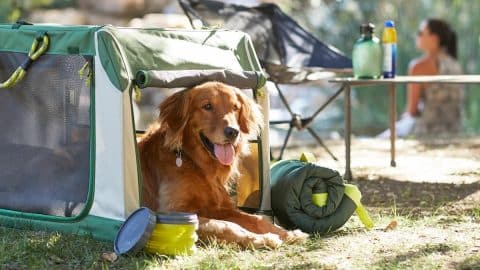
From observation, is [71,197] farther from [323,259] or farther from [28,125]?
[323,259]

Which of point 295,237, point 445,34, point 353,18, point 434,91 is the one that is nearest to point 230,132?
point 295,237

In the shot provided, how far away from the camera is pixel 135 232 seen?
13.5 ft

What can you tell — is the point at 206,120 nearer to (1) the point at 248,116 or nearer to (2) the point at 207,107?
(2) the point at 207,107

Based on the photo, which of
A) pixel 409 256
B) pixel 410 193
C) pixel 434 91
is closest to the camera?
pixel 409 256

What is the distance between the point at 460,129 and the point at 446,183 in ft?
18.2

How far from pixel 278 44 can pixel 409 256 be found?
3.38 meters

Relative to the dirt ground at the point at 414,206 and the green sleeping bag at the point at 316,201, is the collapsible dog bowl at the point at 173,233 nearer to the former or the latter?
the dirt ground at the point at 414,206

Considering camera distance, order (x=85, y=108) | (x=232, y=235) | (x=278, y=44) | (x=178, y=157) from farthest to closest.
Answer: (x=278, y=44) < (x=178, y=157) < (x=85, y=108) < (x=232, y=235)

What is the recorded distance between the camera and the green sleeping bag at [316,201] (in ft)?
15.7

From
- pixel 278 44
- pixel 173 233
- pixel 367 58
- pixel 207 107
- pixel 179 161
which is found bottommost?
pixel 173 233

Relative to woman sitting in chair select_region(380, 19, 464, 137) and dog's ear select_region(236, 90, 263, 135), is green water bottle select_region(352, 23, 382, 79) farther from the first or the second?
woman sitting in chair select_region(380, 19, 464, 137)

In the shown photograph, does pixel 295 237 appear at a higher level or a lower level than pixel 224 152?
lower

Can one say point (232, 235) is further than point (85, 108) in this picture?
No

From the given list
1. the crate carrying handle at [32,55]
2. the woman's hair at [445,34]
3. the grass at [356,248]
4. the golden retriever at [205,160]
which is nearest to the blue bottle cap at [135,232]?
the grass at [356,248]
